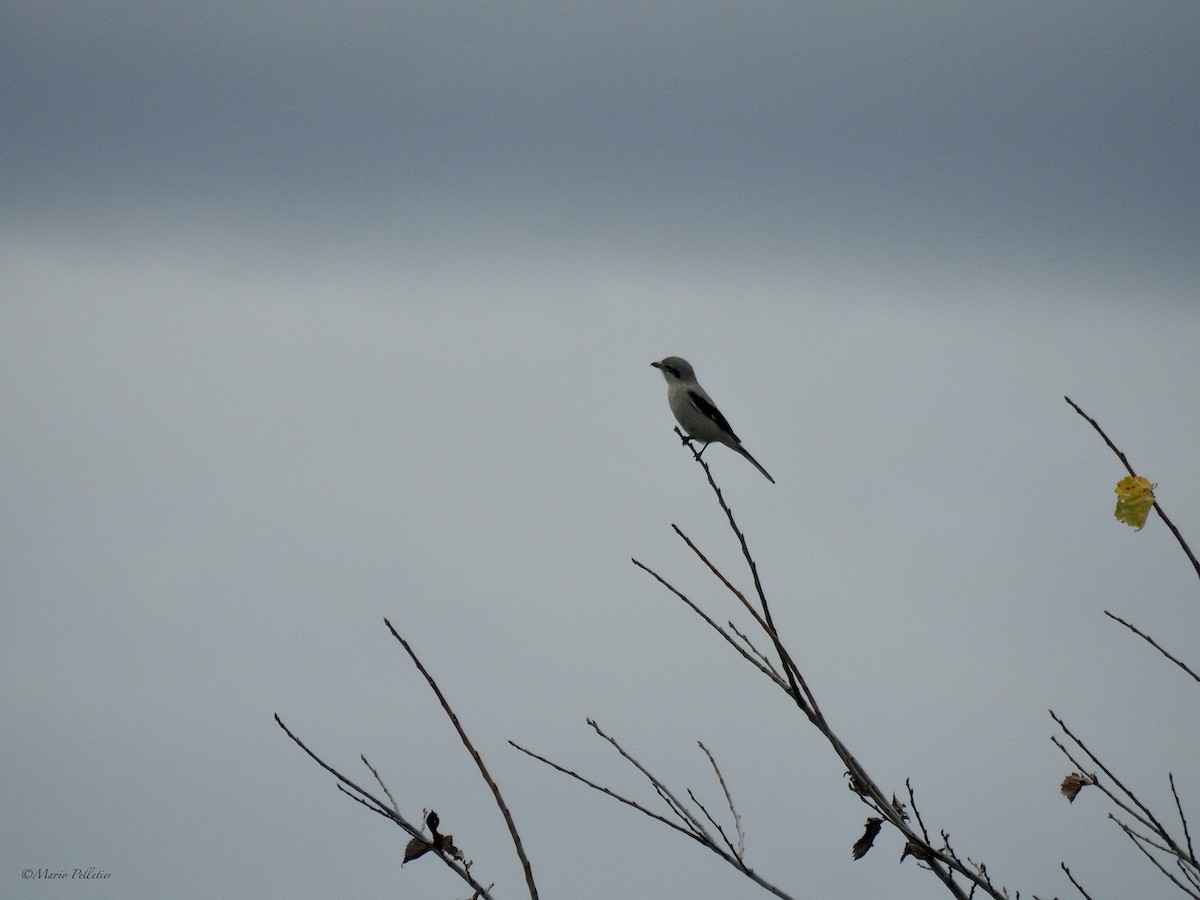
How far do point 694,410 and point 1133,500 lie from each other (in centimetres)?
930

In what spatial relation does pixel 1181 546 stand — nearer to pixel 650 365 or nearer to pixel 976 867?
pixel 976 867

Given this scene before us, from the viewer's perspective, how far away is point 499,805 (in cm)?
302

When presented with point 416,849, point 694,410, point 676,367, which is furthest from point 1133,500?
point 676,367

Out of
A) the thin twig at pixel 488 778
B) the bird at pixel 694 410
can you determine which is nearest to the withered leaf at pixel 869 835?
the thin twig at pixel 488 778

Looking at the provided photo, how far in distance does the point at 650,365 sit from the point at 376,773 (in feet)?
31.9

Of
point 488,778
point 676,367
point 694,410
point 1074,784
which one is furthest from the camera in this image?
point 676,367

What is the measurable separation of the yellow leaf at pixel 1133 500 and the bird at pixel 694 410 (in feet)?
29.0

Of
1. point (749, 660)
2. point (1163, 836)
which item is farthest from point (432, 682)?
point (1163, 836)

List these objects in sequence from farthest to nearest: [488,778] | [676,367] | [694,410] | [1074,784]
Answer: [676,367] → [694,410] → [1074,784] → [488,778]

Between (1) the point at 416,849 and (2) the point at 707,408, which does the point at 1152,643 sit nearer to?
(1) the point at 416,849

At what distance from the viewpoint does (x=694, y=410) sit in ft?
41.9

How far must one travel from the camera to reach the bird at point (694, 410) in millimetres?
12773

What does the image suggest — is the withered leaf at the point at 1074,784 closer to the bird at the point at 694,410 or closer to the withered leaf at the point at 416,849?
the withered leaf at the point at 416,849

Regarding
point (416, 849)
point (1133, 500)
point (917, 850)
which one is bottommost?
point (416, 849)
